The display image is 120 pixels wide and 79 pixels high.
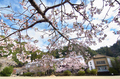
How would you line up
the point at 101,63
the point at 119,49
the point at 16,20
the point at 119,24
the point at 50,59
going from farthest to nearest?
the point at 119,49 → the point at 101,63 → the point at 50,59 → the point at 16,20 → the point at 119,24

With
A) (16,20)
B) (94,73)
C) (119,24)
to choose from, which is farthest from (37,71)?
(119,24)

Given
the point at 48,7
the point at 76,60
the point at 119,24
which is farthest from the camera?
the point at 76,60

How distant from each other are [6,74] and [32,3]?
16.6 metres

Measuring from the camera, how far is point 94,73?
1370 centimetres

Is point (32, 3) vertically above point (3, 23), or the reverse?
point (32, 3)

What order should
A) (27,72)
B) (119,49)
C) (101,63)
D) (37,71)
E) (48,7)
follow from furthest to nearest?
1. (119,49)
2. (101,63)
3. (27,72)
4. (37,71)
5. (48,7)

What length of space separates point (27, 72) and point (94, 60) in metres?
18.9

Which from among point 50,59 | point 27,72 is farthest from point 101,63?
point 50,59

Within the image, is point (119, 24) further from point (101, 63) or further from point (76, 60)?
point (101, 63)

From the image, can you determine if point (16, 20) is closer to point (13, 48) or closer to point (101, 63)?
point (13, 48)

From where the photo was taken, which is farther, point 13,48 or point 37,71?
point 37,71

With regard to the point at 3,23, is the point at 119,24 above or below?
below

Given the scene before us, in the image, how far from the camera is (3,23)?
116 inches

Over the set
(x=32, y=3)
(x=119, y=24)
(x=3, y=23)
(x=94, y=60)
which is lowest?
(x=94, y=60)
